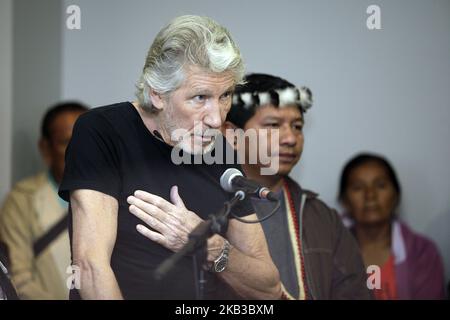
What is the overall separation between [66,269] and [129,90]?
602mm

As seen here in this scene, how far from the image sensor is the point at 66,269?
234cm

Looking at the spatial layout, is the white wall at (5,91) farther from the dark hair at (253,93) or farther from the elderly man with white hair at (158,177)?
the dark hair at (253,93)

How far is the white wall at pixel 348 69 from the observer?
7.91 feet

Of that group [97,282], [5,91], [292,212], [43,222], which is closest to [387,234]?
[292,212]

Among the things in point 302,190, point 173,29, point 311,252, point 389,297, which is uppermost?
point 173,29

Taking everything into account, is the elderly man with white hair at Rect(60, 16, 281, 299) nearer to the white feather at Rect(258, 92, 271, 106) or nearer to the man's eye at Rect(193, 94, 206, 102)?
the man's eye at Rect(193, 94, 206, 102)

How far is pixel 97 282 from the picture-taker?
6.97 feet

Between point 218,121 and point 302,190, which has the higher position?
point 218,121

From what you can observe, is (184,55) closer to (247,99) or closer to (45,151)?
(247,99)

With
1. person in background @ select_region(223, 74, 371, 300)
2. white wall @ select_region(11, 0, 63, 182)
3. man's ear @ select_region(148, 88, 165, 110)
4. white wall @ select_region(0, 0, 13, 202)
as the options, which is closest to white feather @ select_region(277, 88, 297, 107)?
person in background @ select_region(223, 74, 371, 300)

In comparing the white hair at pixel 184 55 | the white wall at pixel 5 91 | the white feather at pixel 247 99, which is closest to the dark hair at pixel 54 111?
the white wall at pixel 5 91

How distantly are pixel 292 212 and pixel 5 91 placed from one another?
3.42 ft
